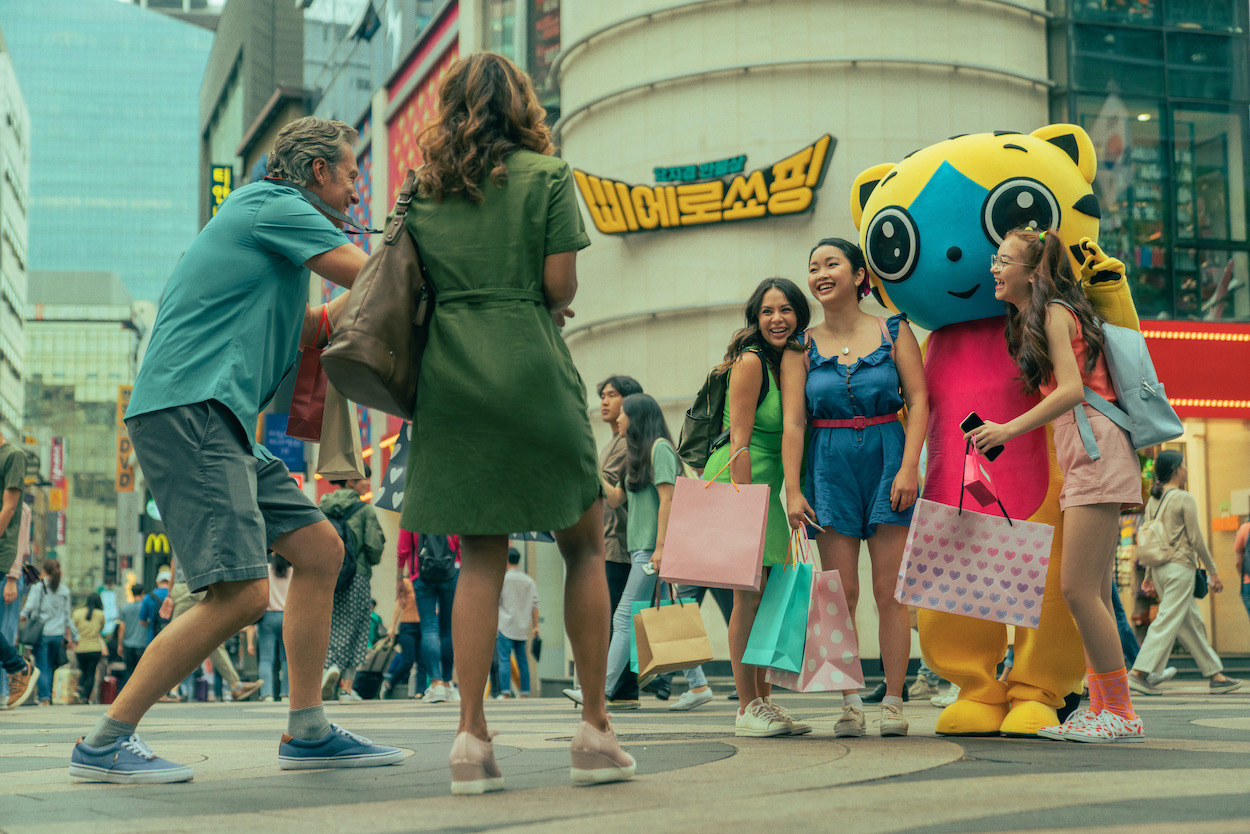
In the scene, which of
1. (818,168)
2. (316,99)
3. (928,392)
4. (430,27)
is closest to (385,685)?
(818,168)

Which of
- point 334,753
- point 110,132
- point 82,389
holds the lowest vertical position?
point 334,753

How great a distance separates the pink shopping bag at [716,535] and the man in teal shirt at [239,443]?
4.21ft

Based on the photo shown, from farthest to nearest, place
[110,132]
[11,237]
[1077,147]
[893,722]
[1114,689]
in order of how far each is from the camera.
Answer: [110,132] → [11,237] → [1077,147] → [893,722] → [1114,689]

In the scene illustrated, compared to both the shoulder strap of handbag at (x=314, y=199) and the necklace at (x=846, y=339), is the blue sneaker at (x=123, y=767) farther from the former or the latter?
the necklace at (x=846, y=339)

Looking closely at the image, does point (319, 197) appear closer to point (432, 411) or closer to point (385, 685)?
point (432, 411)

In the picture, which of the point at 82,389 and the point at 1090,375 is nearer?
the point at 1090,375

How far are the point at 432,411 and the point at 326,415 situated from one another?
112 centimetres

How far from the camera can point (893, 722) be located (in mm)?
4879

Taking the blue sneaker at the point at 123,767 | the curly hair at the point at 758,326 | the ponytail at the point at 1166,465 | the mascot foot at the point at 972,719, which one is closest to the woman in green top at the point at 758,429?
the curly hair at the point at 758,326

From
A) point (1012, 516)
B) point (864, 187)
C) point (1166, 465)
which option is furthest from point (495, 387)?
point (1166, 465)

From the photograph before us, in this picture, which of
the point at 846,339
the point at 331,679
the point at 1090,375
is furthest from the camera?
the point at 331,679

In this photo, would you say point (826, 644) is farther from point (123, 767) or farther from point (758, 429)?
point (123, 767)

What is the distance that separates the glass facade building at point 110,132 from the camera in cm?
15050

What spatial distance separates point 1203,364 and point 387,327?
15.1 metres
